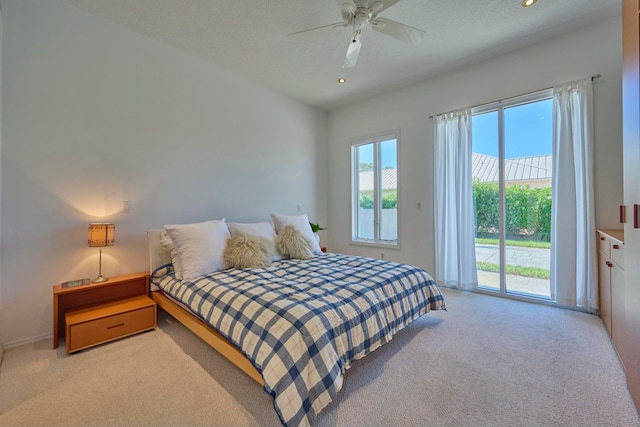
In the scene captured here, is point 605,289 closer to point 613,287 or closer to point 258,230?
point 613,287

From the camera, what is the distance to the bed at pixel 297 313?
1.38 m

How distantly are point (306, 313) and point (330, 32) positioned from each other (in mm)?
2685

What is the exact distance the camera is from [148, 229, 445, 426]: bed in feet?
4.51

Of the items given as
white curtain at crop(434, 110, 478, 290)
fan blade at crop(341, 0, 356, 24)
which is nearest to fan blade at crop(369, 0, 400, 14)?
fan blade at crop(341, 0, 356, 24)

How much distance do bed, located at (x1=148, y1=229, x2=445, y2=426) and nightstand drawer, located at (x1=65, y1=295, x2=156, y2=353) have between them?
0.58ft

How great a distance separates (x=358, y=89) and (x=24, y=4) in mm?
3630

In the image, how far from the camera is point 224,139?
11.8ft

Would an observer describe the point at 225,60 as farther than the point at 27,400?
Yes

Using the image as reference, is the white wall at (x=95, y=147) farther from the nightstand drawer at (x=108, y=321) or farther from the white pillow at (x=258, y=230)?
the white pillow at (x=258, y=230)

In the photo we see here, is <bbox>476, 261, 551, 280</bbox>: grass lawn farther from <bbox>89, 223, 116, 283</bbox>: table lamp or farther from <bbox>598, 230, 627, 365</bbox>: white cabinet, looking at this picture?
<bbox>89, 223, 116, 283</bbox>: table lamp

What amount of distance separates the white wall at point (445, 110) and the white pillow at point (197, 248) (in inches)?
106

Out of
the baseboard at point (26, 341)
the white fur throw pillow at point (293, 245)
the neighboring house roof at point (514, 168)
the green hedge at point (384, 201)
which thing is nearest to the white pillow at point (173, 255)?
the white fur throw pillow at point (293, 245)

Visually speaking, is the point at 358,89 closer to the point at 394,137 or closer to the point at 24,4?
the point at 394,137

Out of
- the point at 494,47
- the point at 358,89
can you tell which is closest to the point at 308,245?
the point at 358,89
